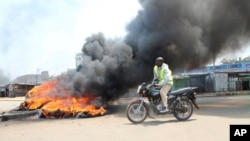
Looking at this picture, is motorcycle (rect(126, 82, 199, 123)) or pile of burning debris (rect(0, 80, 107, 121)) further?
pile of burning debris (rect(0, 80, 107, 121))

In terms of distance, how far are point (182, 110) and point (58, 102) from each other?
20.3 ft

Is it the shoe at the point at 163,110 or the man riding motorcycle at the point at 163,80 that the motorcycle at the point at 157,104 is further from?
the man riding motorcycle at the point at 163,80

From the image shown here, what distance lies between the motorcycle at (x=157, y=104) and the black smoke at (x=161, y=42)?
5.49m

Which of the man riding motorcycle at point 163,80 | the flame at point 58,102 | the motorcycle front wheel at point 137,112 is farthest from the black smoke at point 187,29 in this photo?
the motorcycle front wheel at point 137,112

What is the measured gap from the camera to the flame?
45.0 ft

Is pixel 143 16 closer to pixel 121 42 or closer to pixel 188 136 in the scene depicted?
pixel 121 42

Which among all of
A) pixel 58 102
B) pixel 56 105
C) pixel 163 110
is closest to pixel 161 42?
pixel 58 102

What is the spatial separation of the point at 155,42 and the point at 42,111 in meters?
6.71

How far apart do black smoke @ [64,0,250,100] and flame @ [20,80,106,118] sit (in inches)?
29.2

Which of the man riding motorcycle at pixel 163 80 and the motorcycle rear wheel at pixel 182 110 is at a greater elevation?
the man riding motorcycle at pixel 163 80

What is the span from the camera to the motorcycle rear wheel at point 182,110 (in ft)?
34.5

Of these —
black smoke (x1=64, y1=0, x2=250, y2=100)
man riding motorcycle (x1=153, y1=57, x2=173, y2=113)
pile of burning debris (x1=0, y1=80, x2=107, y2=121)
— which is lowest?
pile of burning debris (x1=0, y1=80, x2=107, y2=121)

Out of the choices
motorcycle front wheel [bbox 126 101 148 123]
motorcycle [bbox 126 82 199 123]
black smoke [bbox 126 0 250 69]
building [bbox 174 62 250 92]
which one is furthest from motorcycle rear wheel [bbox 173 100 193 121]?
building [bbox 174 62 250 92]

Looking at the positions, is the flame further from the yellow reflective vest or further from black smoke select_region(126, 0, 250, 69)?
black smoke select_region(126, 0, 250, 69)
